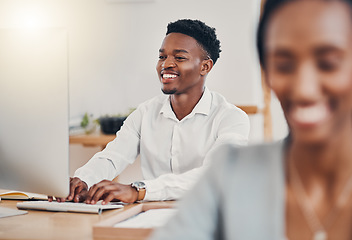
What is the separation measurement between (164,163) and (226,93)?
1413mm

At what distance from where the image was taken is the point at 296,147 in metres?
0.69

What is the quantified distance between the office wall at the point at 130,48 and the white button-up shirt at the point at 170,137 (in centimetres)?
127

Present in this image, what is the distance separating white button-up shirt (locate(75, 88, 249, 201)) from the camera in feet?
6.60

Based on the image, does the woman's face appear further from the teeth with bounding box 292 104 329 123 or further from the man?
→ the man

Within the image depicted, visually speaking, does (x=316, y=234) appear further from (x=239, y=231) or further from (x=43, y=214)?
(x=43, y=214)

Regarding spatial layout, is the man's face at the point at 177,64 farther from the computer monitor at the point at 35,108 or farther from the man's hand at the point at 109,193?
the computer monitor at the point at 35,108

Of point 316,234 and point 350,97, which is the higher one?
point 350,97

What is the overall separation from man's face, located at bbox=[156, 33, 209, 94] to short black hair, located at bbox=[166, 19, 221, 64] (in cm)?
3

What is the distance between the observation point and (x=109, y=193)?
1.48 metres

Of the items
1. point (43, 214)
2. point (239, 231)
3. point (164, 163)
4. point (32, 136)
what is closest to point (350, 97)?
point (239, 231)

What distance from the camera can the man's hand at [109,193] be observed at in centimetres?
146

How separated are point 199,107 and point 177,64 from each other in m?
0.22

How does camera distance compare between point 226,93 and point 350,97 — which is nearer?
point 350,97

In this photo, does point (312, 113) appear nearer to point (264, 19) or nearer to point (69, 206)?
point (264, 19)
